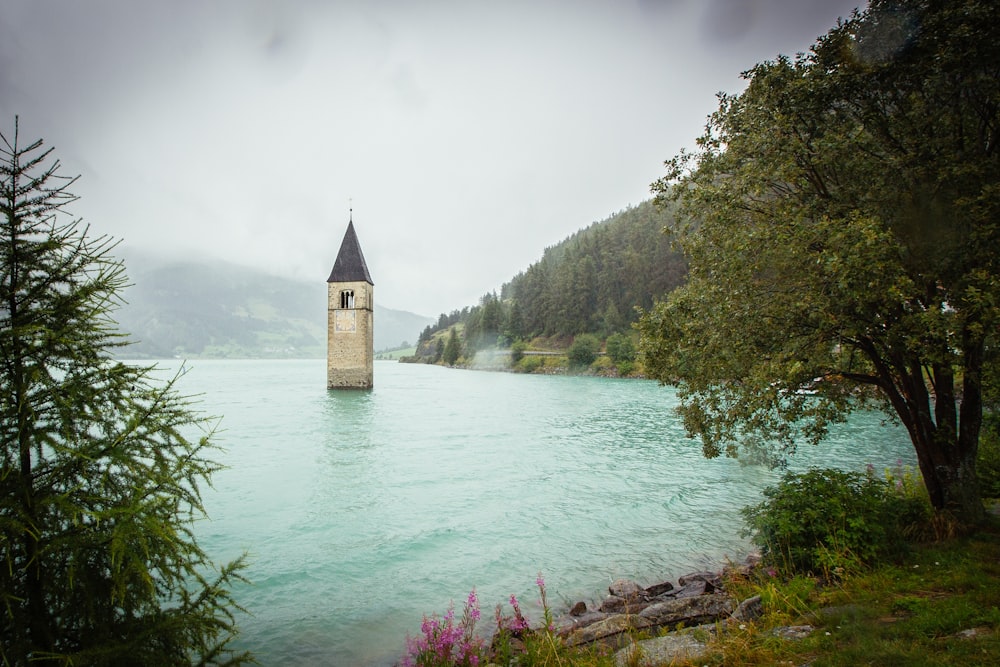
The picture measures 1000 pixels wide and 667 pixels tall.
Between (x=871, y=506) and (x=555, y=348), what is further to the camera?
(x=555, y=348)

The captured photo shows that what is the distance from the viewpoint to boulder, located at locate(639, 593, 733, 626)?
7.23 meters

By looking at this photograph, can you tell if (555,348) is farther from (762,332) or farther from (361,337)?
(762,332)

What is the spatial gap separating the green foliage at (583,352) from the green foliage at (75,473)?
92.5 m

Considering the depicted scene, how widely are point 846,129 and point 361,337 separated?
5502 centimetres

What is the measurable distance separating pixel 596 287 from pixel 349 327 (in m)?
72.2

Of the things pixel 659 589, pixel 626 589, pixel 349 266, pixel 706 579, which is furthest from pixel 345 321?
pixel 706 579

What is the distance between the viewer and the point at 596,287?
11588 centimetres

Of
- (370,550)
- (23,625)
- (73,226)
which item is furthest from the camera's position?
(370,550)

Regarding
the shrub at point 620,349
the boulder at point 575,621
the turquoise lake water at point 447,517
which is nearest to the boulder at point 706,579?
the turquoise lake water at point 447,517

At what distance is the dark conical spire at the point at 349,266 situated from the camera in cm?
Answer: 5988

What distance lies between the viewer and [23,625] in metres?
3.50

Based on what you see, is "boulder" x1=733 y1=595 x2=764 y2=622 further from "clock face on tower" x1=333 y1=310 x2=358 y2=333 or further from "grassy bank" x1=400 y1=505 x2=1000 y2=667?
"clock face on tower" x1=333 y1=310 x2=358 y2=333

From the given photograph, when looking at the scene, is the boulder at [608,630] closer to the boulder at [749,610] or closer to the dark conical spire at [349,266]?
the boulder at [749,610]

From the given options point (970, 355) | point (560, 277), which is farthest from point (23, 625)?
point (560, 277)
